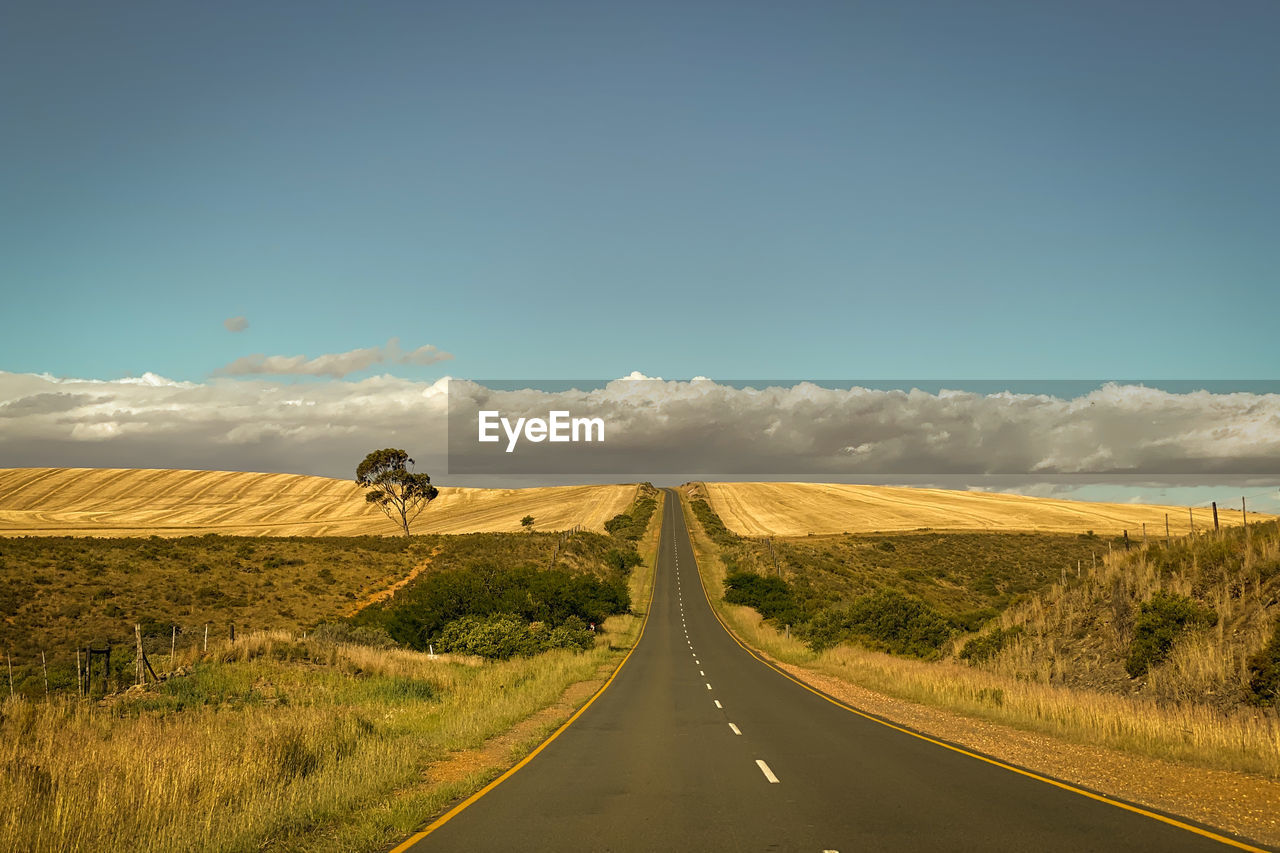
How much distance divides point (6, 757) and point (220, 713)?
22.0 ft

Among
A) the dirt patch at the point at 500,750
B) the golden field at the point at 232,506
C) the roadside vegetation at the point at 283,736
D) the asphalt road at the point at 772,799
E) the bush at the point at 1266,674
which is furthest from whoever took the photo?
the golden field at the point at 232,506

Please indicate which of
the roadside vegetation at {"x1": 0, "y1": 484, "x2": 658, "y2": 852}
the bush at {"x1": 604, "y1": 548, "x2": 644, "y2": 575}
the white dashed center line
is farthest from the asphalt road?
the bush at {"x1": 604, "y1": 548, "x2": 644, "y2": 575}

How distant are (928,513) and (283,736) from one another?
11411cm

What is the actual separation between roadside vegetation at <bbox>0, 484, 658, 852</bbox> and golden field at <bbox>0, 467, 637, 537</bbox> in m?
61.9

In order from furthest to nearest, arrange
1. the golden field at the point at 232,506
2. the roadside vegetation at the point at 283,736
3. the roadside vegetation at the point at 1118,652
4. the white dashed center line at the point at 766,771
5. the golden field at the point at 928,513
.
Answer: the golden field at the point at 928,513 → the golden field at the point at 232,506 → the roadside vegetation at the point at 1118,652 → the white dashed center line at the point at 766,771 → the roadside vegetation at the point at 283,736

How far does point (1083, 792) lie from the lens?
10.7 m

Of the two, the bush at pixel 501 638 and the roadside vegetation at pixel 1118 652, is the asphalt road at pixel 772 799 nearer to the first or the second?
the roadside vegetation at pixel 1118 652

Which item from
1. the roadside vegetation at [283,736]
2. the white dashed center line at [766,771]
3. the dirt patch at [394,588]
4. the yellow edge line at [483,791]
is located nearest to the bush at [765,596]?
the roadside vegetation at [283,736]

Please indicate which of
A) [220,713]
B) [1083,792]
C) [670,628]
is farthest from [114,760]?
[670,628]

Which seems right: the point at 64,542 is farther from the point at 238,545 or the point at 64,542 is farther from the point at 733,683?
the point at 733,683

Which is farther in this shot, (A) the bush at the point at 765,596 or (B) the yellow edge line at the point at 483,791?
(A) the bush at the point at 765,596

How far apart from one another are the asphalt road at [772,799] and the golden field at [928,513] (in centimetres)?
9061

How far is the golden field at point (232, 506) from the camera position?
98.8 m

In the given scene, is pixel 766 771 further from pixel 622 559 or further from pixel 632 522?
pixel 632 522
